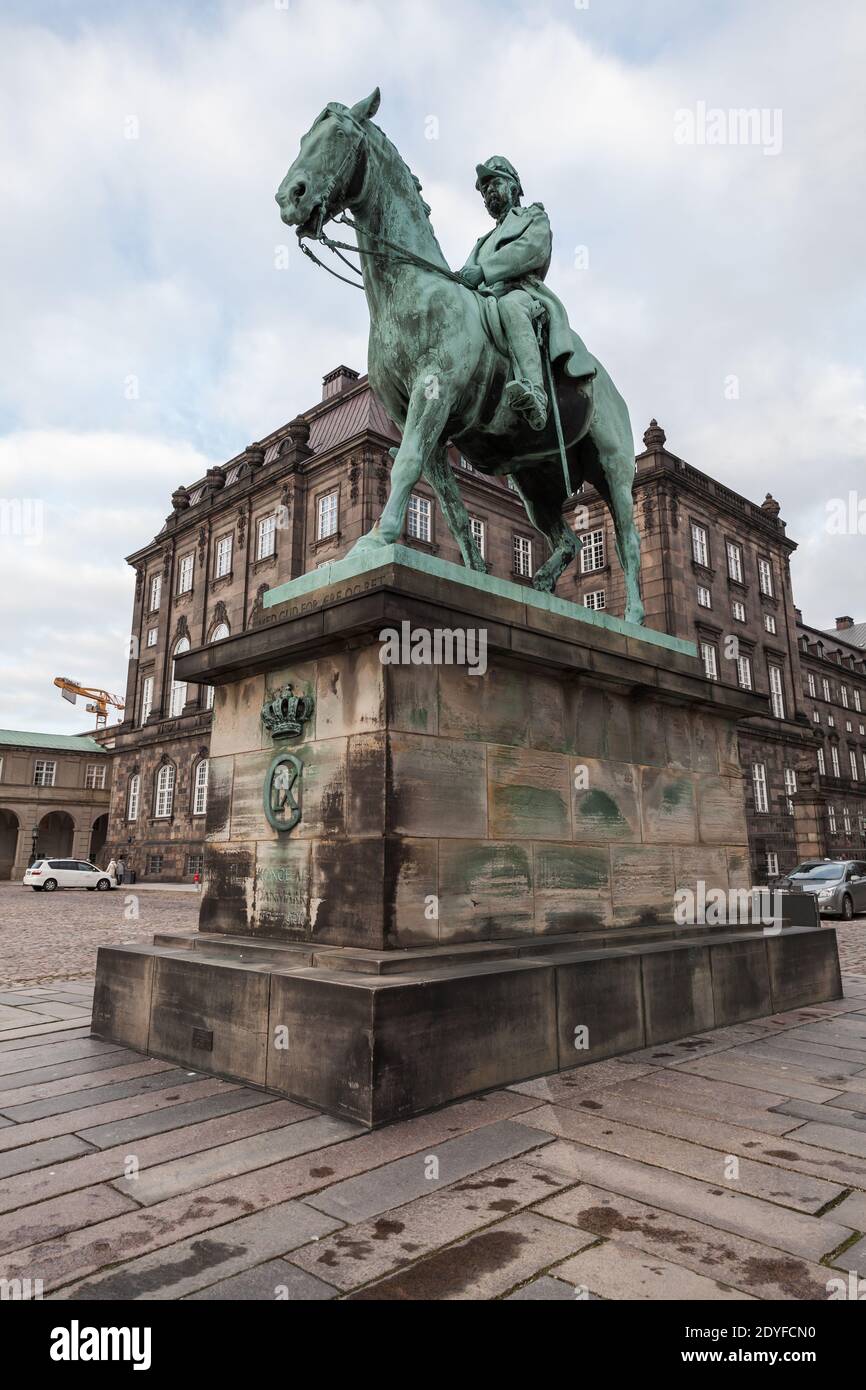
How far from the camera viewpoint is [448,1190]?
3123mm

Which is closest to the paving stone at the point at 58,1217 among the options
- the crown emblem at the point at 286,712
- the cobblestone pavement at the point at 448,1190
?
the cobblestone pavement at the point at 448,1190

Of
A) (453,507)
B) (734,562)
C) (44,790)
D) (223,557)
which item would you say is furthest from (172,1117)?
(44,790)

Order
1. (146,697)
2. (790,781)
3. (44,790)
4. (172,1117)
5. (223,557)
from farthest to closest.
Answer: (44,790) < (146,697) < (223,557) < (790,781) < (172,1117)

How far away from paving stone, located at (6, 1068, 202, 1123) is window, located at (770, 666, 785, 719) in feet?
146

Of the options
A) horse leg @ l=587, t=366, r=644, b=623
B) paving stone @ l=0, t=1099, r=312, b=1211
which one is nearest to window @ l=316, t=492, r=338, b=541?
horse leg @ l=587, t=366, r=644, b=623

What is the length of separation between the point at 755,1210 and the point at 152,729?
4733 cm

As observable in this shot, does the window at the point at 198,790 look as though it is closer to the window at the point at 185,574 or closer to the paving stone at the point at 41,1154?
the window at the point at 185,574

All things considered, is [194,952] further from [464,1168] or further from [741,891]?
[741,891]

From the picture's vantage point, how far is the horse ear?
221 inches

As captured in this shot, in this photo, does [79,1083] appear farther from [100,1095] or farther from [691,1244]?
[691,1244]

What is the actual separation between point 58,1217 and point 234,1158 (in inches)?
27.8

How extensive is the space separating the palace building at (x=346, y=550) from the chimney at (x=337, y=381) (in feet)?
0.40

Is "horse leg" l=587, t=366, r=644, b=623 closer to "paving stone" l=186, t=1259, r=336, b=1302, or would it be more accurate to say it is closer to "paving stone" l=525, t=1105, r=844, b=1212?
"paving stone" l=525, t=1105, r=844, b=1212

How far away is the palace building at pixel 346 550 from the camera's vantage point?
40.2 m
